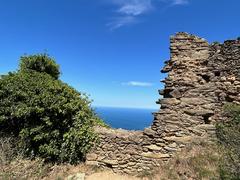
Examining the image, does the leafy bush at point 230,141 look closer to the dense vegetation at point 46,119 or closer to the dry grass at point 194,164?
the dry grass at point 194,164

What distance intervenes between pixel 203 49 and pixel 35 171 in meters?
8.01

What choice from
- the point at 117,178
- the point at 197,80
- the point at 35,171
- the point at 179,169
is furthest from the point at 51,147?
the point at 197,80

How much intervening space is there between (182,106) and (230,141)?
2.55 metres

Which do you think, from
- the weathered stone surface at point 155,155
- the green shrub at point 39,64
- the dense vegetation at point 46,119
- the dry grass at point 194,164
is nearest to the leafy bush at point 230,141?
the dry grass at point 194,164

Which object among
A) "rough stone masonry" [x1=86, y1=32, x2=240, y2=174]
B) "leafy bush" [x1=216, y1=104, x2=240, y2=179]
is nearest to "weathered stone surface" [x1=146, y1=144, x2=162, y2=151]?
"rough stone masonry" [x1=86, y1=32, x2=240, y2=174]

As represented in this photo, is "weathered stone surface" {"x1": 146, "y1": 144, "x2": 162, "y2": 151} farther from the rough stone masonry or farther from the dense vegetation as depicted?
the dense vegetation

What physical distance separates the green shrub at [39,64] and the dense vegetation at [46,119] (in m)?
4.10

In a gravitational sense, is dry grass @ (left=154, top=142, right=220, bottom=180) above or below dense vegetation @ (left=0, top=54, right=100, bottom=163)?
below

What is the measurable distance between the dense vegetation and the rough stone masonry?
35.9 inches

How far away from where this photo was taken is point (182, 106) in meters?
11.8

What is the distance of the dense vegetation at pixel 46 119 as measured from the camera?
12906 mm

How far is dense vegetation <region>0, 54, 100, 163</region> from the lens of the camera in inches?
508

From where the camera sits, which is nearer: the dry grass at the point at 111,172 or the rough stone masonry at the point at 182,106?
the dry grass at the point at 111,172

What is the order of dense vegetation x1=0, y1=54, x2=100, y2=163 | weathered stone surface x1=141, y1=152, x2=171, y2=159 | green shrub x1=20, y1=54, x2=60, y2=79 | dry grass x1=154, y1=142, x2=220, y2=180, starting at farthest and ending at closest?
green shrub x1=20, y1=54, x2=60, y2=79, dense vegetation x1=0, y1=54, x2=100, y2=163, weathered stone surface x1=141, y1=152, x2=171, y2=159, dry grass x1=154, y1=142, x2=220, y2=180
